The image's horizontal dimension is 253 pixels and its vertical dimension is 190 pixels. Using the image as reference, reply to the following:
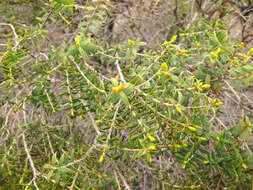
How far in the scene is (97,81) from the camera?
1.46 metres

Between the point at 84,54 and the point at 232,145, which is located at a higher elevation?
the point at 84,54

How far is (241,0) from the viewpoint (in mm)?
2879

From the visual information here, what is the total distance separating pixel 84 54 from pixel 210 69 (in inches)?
39.5

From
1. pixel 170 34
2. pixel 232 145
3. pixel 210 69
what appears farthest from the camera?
pixel 170 34

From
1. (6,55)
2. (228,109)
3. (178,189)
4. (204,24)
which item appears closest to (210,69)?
(204,24)

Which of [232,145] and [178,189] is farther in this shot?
[178,189]

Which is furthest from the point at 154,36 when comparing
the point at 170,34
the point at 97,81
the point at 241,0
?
the point at 97,81

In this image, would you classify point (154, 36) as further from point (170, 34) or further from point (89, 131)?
point (89, 131)

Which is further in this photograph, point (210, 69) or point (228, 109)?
point (228, 109)

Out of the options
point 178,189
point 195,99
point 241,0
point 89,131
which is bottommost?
point 89,131

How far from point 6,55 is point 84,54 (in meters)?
0.66

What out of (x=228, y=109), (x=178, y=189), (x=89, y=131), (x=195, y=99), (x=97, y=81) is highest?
(x=195, y=99)

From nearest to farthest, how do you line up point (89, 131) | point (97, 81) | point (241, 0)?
point (97, 81) → point (89, 131) → point (241, 0)

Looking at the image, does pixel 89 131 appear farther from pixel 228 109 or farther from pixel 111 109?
pixel 228 109
